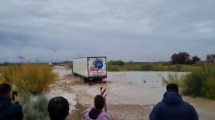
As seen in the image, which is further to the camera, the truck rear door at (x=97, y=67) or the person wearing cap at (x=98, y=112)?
the truck rear door at (x=97, y=67)

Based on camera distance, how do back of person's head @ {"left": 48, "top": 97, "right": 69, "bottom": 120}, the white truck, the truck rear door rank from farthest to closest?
1. the truck rear door
2. the white truck
3. back of person's head @ {"left": 48, "top": 97, "right": 69, "bottom": 120}

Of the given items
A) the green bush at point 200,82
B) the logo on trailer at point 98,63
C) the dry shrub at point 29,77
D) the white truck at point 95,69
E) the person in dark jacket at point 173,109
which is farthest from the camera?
the logo on trailer at point 98,63

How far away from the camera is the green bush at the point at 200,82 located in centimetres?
3662

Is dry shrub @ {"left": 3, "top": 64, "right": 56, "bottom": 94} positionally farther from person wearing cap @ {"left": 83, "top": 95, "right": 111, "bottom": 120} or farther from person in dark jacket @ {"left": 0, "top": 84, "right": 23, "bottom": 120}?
person wearing cap @ {"left": 83, "top": 95, "right": 111, "bottom": 120}

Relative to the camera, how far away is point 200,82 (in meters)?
38.6

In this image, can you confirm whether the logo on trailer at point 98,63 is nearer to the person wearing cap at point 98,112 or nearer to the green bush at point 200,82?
the green bush at point 200,82

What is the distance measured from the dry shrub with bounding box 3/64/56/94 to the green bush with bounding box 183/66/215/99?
11.5m

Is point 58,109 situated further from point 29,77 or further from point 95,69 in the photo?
point 95,69

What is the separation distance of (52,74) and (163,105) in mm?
29330

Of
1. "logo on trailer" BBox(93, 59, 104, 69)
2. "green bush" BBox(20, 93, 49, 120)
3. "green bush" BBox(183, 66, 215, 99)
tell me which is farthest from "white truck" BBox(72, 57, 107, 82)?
"green bush" BBox(20, 93, 49, 120)

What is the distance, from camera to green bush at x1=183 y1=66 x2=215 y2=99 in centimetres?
3662

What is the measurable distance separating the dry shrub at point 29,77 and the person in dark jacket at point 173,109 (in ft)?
78.1

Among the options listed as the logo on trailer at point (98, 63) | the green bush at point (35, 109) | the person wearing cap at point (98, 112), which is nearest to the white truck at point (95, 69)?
the logo on trailer at point (98, 63)

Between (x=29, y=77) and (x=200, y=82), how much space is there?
14449mm
